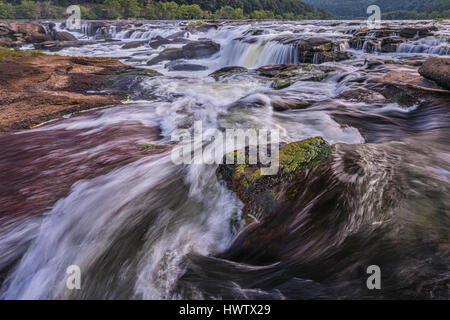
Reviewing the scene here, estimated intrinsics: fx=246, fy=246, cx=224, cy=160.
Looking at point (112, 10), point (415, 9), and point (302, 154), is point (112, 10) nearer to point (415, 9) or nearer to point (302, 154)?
point (302, 154)

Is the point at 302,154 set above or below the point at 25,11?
below

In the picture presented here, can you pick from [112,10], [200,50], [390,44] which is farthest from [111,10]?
[390,44]

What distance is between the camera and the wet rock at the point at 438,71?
578 centimetres

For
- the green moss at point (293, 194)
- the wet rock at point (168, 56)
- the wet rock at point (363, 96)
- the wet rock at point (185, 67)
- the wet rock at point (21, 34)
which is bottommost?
the green moss at point (293, 194)

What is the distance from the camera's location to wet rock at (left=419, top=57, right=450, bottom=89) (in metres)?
5.78

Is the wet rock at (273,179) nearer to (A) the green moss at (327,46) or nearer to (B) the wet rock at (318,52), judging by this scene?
(B) the wet rock at (318,52)

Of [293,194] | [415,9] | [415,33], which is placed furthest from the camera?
[415,9]

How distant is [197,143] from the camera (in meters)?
4.76

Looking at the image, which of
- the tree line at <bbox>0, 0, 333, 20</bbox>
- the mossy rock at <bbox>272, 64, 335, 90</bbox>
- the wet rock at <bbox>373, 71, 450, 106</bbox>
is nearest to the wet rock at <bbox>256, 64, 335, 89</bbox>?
the mossy rock at <bbox>272, 64, 335, 90</bbox>

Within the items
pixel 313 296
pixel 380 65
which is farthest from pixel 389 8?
pixel 313 296

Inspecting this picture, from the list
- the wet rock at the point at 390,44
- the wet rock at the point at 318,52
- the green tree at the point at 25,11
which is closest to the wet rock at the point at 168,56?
the wet rock at the point at 318,52

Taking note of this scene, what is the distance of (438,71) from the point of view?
19.5ft

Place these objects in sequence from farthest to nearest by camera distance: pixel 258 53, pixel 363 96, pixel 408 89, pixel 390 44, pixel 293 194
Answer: pixel 258 53 < pixel 390 44 < pixel 363 96 < pixel 408 89 < pixel 293 194
